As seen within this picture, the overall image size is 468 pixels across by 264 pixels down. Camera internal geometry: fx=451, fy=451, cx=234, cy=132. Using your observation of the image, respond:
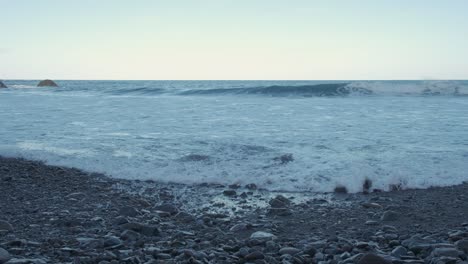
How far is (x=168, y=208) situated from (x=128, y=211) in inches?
22.3

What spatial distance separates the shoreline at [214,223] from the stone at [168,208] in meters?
0.02

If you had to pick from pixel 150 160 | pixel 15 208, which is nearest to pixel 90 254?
pixel 15 208

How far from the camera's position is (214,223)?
5617mm

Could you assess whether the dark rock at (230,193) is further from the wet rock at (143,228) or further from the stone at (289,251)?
the stone at (289,251)

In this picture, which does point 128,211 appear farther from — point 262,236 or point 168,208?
point 262,236

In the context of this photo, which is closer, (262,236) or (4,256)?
(4,256)

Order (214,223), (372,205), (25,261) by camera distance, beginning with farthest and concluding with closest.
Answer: (372,205) < (214,223) < (25,261)

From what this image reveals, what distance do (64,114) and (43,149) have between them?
8603 millimetres

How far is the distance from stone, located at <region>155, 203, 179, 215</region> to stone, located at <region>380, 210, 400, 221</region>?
2.72 m

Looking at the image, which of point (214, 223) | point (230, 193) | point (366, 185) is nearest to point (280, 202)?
point (230, 193)

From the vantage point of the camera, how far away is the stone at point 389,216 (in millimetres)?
5758

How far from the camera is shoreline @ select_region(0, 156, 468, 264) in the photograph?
4.18 m

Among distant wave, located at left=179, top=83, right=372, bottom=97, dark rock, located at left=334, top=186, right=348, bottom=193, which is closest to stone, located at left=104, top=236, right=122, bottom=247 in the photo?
dark rock, located at left=334, top=186, right=348, bottom=193

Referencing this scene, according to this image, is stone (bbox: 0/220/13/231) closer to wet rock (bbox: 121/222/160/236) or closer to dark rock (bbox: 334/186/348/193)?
wet rock (bbox: 121/222/160/236)
